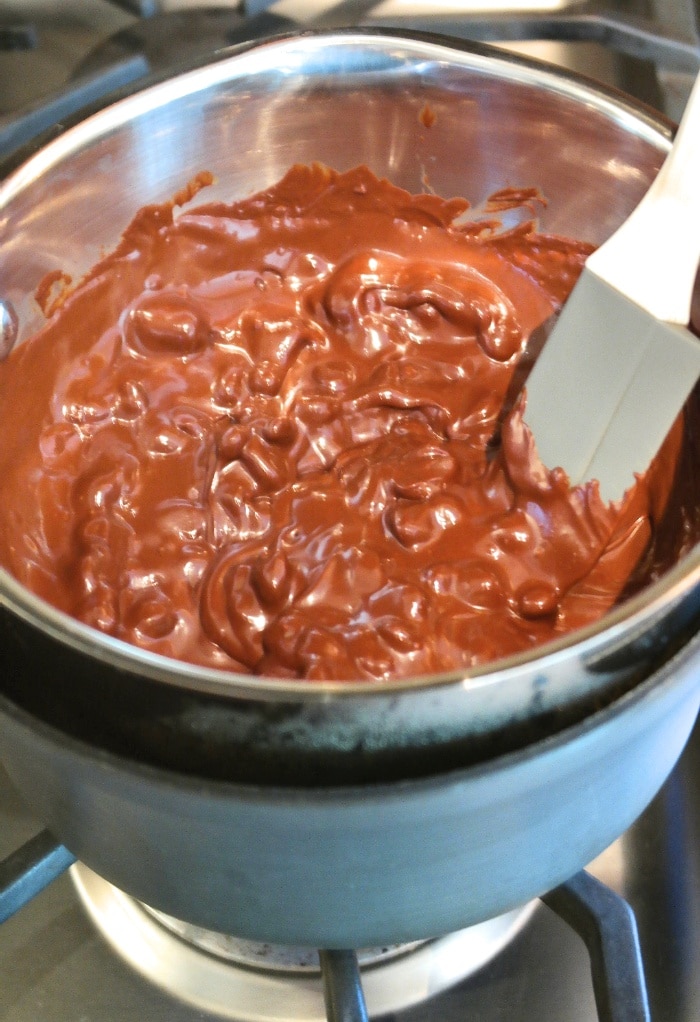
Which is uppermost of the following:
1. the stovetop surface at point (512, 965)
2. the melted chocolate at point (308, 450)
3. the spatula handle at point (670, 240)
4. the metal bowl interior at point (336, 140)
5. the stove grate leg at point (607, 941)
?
the metal bowl interior at point (336, 140)

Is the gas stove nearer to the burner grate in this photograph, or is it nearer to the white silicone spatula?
the burner grate

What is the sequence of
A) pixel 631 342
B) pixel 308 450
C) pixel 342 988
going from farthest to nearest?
pixel 308 450 < pixel 631 342 < pixel 342 988

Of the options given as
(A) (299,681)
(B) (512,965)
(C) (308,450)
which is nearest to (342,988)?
(B) (512,965)

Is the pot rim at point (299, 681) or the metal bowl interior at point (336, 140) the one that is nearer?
the pot rim at point (299, 681)

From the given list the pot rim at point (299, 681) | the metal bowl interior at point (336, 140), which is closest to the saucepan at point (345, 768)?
the pot rim at point (299, 681)

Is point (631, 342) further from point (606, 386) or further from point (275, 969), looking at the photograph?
point (275, 969)

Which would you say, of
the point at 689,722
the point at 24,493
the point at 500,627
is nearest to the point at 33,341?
the point at 24,493

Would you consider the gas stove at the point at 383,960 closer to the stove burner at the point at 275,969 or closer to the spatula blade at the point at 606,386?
the stove burner at the point at 275,969
